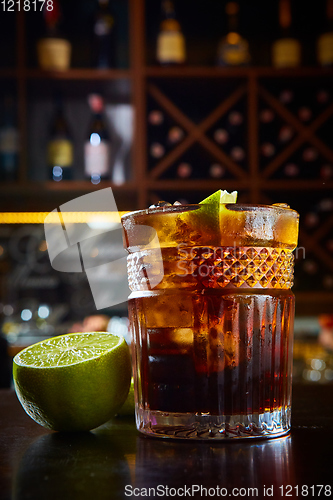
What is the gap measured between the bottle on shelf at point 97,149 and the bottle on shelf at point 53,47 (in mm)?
175

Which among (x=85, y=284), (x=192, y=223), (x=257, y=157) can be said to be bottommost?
(x=85, y=284)

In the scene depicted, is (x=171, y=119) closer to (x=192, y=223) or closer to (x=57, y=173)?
(x=57, y=173)

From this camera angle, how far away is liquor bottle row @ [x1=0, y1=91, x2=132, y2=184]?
6.98ft

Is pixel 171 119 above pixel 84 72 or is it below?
below

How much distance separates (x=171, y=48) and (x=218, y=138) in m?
0.40

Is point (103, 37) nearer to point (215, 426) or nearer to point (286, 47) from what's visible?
point (286, 47)

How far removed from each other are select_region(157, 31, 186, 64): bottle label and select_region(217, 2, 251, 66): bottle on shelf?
0.18 meters

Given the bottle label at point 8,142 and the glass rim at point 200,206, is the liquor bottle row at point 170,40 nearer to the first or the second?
the bottle label at point 8,142

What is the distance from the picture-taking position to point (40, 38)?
7.38ft

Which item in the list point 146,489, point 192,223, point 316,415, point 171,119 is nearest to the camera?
point 146,489

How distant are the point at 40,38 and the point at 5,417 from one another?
6.47ft

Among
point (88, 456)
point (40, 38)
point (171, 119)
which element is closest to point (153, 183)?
point (171, 119)

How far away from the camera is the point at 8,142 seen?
2.15 m

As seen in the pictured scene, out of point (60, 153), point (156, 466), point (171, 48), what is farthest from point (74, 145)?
point (156, 466)
